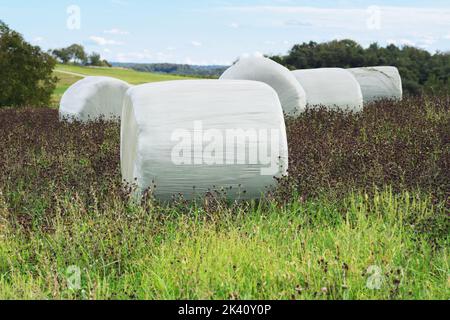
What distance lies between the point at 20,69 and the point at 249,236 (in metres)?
17.8

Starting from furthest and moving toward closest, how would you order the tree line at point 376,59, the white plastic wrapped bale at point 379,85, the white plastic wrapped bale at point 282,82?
the tree line at point 376,59
the white plastic wrapped bale at point 379,85
the white plastic wrapped bale at point 282,82

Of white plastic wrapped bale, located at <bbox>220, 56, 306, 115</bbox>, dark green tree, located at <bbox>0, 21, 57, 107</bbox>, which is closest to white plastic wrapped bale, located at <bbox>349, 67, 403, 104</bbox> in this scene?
white plastic wrapped bale, located at <bbox>220, 56, 306, 115</bbox>

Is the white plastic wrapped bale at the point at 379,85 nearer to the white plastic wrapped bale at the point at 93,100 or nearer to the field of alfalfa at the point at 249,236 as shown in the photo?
the white plastic wrapped bale at the point at 93,100

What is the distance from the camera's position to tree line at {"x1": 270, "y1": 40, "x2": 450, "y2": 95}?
25250 millimetres

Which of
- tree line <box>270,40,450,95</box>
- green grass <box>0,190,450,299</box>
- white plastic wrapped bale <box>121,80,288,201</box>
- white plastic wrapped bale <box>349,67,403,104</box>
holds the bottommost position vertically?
green grass <box>0,190,450,299</box>

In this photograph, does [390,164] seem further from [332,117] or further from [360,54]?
[360,54]

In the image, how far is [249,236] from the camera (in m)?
4.43

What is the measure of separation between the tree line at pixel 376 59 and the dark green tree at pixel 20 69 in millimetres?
10445

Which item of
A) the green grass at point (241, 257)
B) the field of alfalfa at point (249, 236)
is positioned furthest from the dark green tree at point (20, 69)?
the green grass at point (241, 257)

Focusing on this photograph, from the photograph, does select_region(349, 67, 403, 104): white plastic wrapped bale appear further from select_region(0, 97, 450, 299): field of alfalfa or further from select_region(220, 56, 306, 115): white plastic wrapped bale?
select_region(0, 97, 450, 299): field of alfalfa

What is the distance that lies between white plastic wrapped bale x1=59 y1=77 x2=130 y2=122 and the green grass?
308 inches

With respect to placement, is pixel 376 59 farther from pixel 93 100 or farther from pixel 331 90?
pixel 93 100

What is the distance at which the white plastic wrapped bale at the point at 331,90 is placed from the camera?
1310 cm

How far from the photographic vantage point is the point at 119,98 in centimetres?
1371
